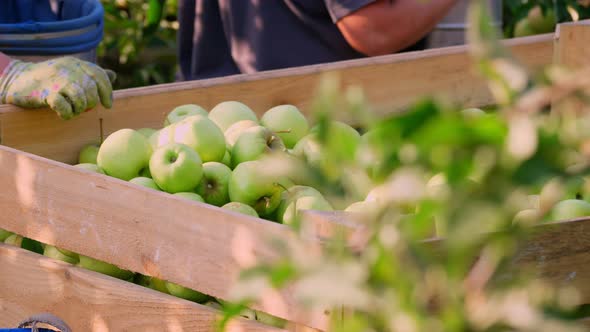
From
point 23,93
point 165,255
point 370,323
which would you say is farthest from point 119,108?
point 370,323

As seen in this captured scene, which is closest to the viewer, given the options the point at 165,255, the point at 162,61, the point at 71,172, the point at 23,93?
the point at 165,255

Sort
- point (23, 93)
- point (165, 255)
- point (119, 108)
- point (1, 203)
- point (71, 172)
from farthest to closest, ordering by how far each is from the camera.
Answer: point (119, 108) < point (23, 93) < point (1, 203) < point (71, 172) < point (165, 255)

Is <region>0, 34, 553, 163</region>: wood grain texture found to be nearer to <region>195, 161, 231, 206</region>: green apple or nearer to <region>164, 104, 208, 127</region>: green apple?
<region>164, 104, 208, 127</region>: green apple

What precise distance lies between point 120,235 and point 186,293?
146mm

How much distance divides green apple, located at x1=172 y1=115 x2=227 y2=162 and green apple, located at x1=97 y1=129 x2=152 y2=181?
0.08m

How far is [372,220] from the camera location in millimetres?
440

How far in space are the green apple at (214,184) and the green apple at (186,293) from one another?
1.01 ft

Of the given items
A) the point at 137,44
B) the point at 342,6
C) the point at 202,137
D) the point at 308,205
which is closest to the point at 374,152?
the point at 308,205

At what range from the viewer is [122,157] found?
182 cm

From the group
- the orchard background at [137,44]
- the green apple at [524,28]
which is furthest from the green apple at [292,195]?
the orchard background at [137,44]

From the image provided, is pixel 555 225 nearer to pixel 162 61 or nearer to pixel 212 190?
pixel 212 190

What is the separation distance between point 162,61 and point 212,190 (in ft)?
13.6

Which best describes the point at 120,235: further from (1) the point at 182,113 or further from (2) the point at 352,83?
(2) the point at 352,83

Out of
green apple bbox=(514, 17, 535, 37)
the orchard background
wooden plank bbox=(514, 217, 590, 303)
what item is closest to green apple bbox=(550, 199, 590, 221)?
wooden plank bbox=(514, 217, 590, 303)
